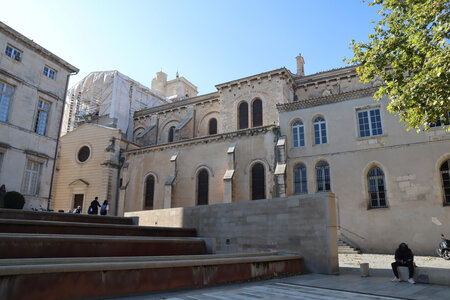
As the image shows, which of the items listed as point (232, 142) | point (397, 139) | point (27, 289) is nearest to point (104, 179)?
point (232, 142)

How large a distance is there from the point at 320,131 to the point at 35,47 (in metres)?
18.9

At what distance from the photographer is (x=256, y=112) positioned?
90.7 feet

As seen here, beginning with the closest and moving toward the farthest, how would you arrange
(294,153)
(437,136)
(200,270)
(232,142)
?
(200,270)
(437,136)
(294,153)
(232,142)

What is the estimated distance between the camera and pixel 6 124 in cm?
1927

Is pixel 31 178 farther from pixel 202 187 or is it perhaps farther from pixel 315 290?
pixel 315 290

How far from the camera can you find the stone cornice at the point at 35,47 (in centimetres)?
1970

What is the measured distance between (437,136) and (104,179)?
915 inches

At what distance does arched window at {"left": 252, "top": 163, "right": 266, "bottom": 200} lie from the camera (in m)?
22.1

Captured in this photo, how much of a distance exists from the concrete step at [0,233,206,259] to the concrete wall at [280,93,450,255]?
39.9 ft

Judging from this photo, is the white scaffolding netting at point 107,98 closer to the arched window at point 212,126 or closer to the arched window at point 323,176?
the arched window at point 212,126

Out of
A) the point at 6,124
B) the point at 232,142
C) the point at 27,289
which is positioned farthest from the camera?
the point at 232,142

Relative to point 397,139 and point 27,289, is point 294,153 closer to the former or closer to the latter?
point 397,139

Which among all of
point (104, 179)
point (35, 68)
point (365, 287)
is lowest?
point (365, 287)

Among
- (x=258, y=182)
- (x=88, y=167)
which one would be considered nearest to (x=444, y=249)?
(x=258, y=182)
